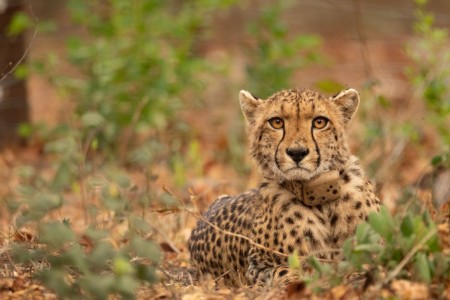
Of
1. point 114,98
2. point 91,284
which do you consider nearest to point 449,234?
point 91,284

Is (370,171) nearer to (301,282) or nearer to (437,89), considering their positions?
(437,89)

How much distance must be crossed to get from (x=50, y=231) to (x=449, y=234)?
156cm

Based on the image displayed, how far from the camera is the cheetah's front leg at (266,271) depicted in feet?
16.6

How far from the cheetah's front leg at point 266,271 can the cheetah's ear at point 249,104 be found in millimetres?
698

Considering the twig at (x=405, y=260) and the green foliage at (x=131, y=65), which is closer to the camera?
the twig at (x=405, y=260)

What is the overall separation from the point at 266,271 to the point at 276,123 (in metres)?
0.72

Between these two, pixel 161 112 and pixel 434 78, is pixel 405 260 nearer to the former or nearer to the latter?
pixel 434 78

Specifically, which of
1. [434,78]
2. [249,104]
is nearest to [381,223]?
[249,104]

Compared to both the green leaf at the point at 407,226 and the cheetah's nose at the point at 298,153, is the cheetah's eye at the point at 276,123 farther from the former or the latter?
the green leaf at the point at 407,226

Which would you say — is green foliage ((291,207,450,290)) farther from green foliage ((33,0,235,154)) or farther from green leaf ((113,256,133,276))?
green foliage ((33,0,235,154))

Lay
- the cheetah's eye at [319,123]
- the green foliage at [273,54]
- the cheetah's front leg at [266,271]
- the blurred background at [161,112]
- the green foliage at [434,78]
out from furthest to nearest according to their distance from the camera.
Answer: the green foliage at [273,54] → the green foliage at [434,78] → the blurred background at [161,112] → the cheetah's eye at [319,123] → the cheetah's front leg at [266,271]

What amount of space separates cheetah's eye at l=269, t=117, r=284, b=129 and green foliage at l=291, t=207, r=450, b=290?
105 cm

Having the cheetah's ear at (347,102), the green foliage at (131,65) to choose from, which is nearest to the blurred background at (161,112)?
the green foliage at (131,65)

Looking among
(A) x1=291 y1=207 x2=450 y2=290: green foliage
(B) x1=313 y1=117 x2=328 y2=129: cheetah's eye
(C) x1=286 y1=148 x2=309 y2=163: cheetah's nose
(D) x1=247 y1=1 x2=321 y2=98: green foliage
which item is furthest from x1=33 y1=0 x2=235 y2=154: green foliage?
(A) x1=291 y1=207 x2=450 y2=290: green foliage
